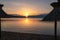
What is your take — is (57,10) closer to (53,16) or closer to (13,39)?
(53,16)

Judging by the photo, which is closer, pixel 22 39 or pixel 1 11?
pixel 1 11

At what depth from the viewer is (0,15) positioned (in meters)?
11.8

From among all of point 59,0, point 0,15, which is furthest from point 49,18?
point 0,15

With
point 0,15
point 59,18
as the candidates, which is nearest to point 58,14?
point 59,18

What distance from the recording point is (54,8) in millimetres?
11070

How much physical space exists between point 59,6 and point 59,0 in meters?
0.31

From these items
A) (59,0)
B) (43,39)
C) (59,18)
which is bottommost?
(43,39)

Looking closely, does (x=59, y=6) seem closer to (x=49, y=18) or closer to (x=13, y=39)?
(x=49, y=18)

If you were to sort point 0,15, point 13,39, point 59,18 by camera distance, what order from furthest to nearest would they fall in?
point 13,39
point 0,15
point 59,18

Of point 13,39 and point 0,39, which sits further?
point 13,39

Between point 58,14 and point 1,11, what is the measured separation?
3.00 meters

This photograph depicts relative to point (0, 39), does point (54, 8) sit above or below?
above

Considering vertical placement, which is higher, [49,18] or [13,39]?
[49,18]

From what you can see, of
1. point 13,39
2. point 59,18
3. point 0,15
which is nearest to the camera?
point 59,18
